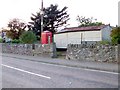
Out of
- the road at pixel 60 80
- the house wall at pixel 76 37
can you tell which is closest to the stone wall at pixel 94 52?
the road at pixel 60 80

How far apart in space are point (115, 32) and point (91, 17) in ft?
185

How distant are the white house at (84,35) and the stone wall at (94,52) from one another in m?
13.8

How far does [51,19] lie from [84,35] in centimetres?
2733

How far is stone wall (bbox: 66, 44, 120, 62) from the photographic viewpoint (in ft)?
60.4

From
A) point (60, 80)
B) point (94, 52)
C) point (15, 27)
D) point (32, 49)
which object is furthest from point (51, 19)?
point (60, 80)

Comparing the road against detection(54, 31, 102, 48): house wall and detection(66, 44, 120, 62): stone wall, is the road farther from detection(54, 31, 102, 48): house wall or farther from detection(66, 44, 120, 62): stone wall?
detection(54, 31, 102, 48): house wall

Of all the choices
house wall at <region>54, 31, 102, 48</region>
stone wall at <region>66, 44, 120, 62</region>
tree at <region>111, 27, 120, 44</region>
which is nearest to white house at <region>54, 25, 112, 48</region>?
house wall at <region>54, 31, 102, 48</region>

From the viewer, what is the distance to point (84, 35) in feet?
126

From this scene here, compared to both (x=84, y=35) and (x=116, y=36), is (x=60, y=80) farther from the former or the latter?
(x=84, y=35)

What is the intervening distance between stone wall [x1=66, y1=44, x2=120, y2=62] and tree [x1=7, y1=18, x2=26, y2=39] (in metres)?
45.9

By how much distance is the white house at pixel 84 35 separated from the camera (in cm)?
3741

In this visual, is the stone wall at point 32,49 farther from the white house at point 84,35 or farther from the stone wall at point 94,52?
the white house at point 84,35

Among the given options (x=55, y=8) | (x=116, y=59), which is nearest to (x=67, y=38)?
(x=116, y=59)

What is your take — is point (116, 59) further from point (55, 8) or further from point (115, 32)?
point (55, 8)
